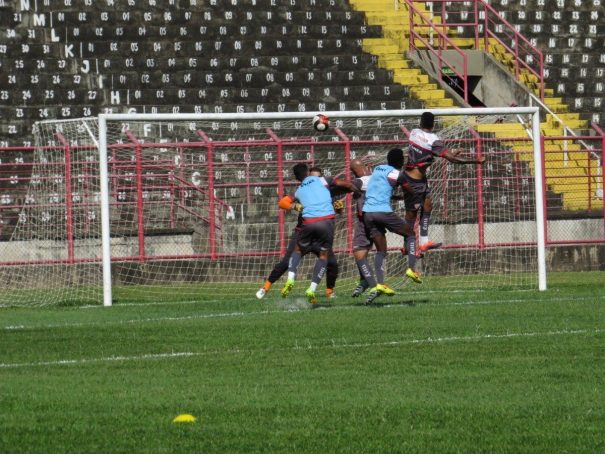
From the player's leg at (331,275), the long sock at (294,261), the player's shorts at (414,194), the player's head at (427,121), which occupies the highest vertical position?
the player's head at (427,121)

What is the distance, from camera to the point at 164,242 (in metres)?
24.8

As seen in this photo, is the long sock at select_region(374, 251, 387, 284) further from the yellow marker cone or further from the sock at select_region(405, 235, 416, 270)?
the yellow marker cone

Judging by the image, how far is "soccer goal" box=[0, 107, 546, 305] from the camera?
23.9 metres

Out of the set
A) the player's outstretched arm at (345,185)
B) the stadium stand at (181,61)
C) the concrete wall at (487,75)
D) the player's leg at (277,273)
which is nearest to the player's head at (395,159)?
the player's outstretched arm at (345,185)

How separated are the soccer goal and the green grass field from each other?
25.7ft

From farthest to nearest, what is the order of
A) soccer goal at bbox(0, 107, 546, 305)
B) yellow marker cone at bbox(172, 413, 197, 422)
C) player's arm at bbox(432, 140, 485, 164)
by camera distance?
soccer goal at bbox(0, 107, 546, 305), player's arm at bbox(432, 140, 485, 164), yellow marker cone at bbox(172, 413, 197, 422)

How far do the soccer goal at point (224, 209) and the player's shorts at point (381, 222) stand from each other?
591cm

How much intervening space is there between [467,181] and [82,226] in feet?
22.2

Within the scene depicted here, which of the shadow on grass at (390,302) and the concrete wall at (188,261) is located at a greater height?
the concrete wall at (188,261)

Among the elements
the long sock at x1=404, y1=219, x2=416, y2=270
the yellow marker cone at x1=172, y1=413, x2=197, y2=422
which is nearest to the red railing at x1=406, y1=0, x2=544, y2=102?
the long sock at x1=404, y1=219, x2=416, y2=270

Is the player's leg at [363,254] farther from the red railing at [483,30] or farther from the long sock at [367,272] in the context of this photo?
the red railing at [483,30]

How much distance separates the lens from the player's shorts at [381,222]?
16.8m

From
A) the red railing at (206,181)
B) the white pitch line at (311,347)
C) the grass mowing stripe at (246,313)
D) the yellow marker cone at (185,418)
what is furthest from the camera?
the red railing at (206,181)

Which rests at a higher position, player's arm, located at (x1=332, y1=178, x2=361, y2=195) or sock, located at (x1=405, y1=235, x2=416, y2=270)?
player's arm, located at (x1=332, y1=178, x2=361, y2=195)
